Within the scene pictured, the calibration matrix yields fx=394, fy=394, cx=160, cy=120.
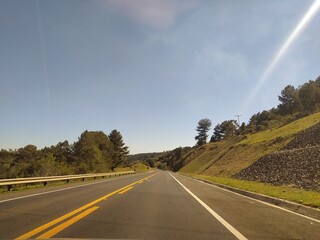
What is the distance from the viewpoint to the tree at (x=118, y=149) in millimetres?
131750

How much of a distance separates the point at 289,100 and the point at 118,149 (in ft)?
193

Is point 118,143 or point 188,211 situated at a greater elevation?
point 118,143

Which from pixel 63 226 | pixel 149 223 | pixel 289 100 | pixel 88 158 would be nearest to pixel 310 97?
pixel 289 100

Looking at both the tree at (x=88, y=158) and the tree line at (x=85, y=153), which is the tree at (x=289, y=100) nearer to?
the tree line at (x=85, y=153)

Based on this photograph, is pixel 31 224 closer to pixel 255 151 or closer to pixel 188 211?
pixel 188 211

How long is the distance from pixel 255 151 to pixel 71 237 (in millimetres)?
62718

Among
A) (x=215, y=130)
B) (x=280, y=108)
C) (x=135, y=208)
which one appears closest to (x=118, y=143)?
(x=280, y=108)

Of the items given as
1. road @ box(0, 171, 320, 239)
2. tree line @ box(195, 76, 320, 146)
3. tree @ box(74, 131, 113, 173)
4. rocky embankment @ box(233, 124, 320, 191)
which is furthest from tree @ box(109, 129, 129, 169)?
road @ box(0, 171, 320, 239)

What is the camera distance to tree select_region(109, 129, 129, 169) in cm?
13175

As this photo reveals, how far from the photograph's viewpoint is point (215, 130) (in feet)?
656

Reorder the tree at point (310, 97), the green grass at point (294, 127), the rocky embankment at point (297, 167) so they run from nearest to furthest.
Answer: the rocky embankment at point (297, 167) < the green grass at point (294, 127) < the tree at point (310, 97)

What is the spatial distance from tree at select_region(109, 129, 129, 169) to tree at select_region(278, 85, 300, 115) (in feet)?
184

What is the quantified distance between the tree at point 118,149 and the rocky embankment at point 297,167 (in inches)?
3568

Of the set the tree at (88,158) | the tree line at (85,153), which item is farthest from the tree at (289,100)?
the tree at (88,158)
